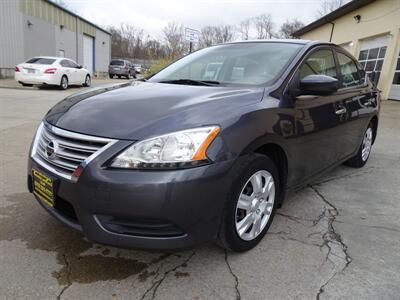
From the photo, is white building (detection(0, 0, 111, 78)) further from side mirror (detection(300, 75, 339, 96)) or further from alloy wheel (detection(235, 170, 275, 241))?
alloy wheel (detection(235, 170, 275, 241))

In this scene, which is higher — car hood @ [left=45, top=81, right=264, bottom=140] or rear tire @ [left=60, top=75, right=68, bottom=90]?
car hood @ [left=45, top=81, right=264, bottom=140]

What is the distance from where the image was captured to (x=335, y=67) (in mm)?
3570

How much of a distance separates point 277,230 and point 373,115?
2620mm

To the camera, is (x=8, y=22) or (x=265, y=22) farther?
(x=265, y=22)

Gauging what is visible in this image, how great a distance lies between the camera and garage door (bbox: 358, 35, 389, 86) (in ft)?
46.5

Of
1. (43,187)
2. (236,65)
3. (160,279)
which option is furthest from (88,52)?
(160,279)

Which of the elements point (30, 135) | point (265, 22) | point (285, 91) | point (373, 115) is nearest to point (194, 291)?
point (285, 91)

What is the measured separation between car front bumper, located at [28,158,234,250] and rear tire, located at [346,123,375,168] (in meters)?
3.12

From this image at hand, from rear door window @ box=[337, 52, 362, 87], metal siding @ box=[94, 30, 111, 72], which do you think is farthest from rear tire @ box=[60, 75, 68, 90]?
metal siding @ box=[94, 30, 111, 72]

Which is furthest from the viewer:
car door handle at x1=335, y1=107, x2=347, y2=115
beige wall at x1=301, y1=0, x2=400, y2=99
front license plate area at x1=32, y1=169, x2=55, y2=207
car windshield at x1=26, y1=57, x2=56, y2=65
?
car windshield at x1=26, y1=57, x2=56, y2=65

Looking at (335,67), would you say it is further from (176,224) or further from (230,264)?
(176,224)

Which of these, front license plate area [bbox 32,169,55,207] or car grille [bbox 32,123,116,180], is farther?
front license plate area [bbox 32,169,55,207]

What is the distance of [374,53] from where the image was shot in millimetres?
14891

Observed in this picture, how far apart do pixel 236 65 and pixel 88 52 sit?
103 feet
